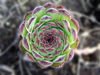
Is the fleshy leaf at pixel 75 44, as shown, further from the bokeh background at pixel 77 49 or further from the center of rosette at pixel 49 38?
the bokeh background at pixel 77 49

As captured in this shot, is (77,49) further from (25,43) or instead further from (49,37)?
(25,43)

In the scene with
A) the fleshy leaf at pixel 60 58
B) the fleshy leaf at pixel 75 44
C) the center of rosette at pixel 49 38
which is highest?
the center of rosette at pixel 49 38

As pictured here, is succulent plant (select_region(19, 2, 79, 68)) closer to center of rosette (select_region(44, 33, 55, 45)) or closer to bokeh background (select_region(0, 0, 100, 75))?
center of rosette (select_region(44, 33, 55, 45))

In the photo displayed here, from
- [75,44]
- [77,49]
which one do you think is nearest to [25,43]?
[75,44]

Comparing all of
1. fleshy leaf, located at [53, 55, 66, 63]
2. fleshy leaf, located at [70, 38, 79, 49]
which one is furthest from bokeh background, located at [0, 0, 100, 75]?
fleshy leaf, located at [53, 55, 66, 63]

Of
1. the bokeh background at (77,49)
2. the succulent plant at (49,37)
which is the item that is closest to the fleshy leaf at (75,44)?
the succulent plant at (49,37)

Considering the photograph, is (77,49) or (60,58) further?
(77,49)

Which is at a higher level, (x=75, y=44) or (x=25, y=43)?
(x=25, y=43)
